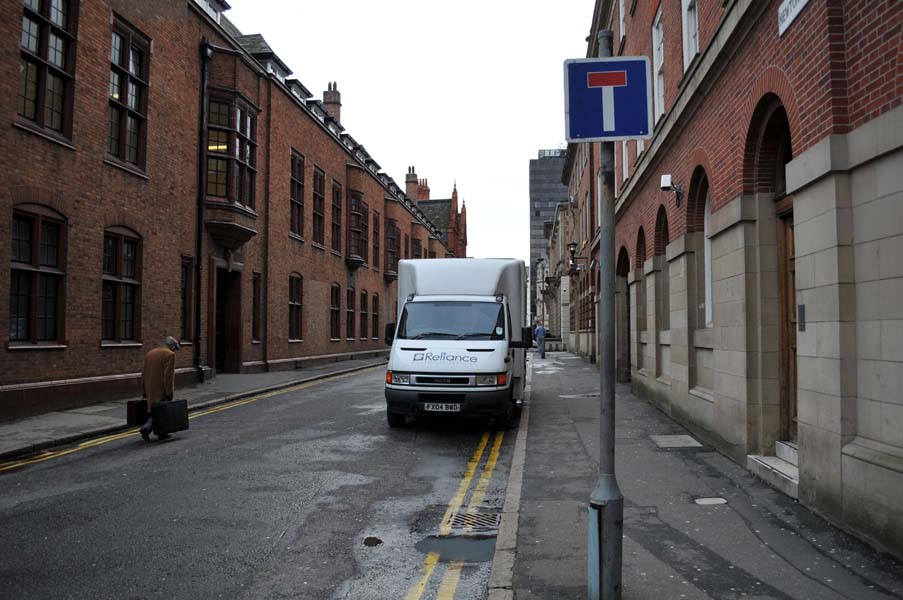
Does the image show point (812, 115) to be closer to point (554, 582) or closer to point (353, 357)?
point (554, 582)

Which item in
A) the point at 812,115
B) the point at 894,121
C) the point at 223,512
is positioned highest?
the point at 812,115

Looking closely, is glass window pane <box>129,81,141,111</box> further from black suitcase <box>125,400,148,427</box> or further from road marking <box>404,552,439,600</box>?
road marking <box>404,552,439,600</box>

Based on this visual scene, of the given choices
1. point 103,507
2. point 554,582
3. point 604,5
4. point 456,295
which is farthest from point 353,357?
point 554,582

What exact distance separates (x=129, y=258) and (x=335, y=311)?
16.5 metres

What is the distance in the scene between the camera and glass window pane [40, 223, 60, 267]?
13.5m

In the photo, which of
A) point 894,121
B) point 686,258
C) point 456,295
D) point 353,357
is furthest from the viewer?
point 353,357

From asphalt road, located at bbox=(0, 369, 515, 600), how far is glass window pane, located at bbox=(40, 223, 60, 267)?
4712 mm

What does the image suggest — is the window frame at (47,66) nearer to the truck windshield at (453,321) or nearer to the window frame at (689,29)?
the truck windshield at (453,321)

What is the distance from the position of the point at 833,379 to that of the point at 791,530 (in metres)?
1.29

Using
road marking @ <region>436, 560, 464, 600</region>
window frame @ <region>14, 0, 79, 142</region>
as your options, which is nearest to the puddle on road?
road marking @ <region>436, 560, 464, 600</region>

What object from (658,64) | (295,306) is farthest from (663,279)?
(295,306)

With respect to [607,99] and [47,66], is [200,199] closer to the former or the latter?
[47,66]

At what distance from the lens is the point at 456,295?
1270 centimetres

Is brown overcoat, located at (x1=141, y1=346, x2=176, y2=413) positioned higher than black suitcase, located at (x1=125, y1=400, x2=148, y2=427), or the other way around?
brown overcoat, located at (x1=141, y1=346, x2=176, y2=413)
